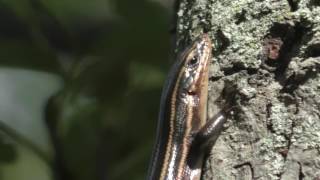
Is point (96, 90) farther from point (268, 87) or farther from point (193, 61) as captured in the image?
point (268, 87)

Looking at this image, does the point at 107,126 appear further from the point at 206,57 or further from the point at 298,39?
the point at 298,39

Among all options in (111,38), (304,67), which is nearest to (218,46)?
(304,67)


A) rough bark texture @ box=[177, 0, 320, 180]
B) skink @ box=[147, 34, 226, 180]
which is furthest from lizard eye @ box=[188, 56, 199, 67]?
rough bark texture @ box=[177, 0, 320, 180]

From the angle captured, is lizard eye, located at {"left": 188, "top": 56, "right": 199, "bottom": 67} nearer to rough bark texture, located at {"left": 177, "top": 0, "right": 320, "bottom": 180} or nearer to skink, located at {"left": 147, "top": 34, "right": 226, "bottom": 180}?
skink, located at {"left": 147, "top": 34, "right": 226, "bottom": 180}

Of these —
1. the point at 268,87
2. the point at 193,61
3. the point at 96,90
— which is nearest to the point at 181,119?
the point at 193,61

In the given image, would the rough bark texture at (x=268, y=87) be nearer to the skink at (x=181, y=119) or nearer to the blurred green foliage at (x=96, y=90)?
the skink at (x=181, y=119)

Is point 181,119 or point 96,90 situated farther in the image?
point 96,90
